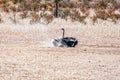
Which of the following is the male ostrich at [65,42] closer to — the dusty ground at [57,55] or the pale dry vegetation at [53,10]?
the dusty ground at [57,55]

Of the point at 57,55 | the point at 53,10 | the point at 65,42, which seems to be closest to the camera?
the point at 57,55

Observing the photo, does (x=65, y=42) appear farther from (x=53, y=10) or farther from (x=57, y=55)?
(x=53, y=10)

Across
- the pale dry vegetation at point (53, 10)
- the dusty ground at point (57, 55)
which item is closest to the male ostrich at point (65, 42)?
the dusty ground at point (57, 55)

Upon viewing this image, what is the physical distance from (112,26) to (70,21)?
342 centimetres

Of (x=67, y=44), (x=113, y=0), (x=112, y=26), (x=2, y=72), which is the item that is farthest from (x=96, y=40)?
(x=113, y=0)

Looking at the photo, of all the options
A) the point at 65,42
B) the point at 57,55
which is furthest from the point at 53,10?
the point at 57,55

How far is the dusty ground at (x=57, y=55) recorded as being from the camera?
537 inches

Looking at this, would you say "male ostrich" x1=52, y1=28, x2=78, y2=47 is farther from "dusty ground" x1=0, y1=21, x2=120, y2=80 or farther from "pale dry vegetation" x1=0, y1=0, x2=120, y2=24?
"pale dry vegetation" x1=0, y1=0, x2=120, y2=24

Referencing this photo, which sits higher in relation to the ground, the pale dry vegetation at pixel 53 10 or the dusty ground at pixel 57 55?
the dusty ground at pixel 57 55

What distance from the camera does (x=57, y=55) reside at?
17453 mm

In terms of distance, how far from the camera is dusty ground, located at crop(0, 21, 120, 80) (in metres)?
13.6

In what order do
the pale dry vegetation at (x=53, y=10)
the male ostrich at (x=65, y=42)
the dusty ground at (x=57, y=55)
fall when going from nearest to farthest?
the dusty ground at (x=57, y=55) → the male ostrich at (x=65, y=42) → the pale dry vegetation at (x=53, y=10)

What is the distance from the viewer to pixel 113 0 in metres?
46.3

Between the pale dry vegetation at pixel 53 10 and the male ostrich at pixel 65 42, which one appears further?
the pale dry vegetation at pixel 53 10
